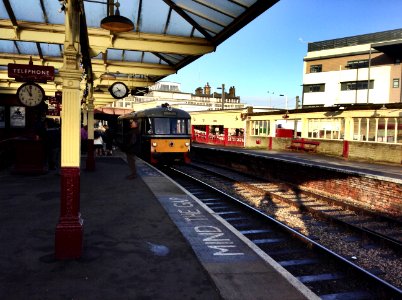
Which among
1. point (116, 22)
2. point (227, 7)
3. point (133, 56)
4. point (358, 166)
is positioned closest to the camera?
point (116, 22)

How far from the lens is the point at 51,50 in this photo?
1277cm

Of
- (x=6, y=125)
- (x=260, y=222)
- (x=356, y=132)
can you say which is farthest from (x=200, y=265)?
(x=356, y=132)

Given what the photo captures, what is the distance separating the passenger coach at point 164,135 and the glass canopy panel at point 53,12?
24.1 ft

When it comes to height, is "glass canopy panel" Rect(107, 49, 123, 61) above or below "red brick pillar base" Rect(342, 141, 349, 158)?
above

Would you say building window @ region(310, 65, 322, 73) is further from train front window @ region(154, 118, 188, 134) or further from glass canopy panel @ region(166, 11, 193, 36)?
glass canopy panel @ region(166, 11, 193, 36)

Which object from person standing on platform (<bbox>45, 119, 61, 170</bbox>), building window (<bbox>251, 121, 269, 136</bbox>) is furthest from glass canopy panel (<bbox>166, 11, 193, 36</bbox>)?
building window (<bbox>251, 121, 269, 136</bbox>)

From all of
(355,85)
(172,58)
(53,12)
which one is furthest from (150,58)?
(355,85)

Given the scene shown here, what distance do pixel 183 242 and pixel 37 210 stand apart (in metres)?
3.53

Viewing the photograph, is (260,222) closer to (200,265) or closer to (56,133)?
(200,265)

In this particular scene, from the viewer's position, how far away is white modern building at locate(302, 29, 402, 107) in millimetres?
40688

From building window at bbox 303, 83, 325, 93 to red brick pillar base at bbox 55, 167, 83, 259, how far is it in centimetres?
4800

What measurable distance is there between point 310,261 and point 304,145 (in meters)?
22.5

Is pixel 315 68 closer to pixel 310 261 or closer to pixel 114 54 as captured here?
pixel 114 54

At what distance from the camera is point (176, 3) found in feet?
29.0
